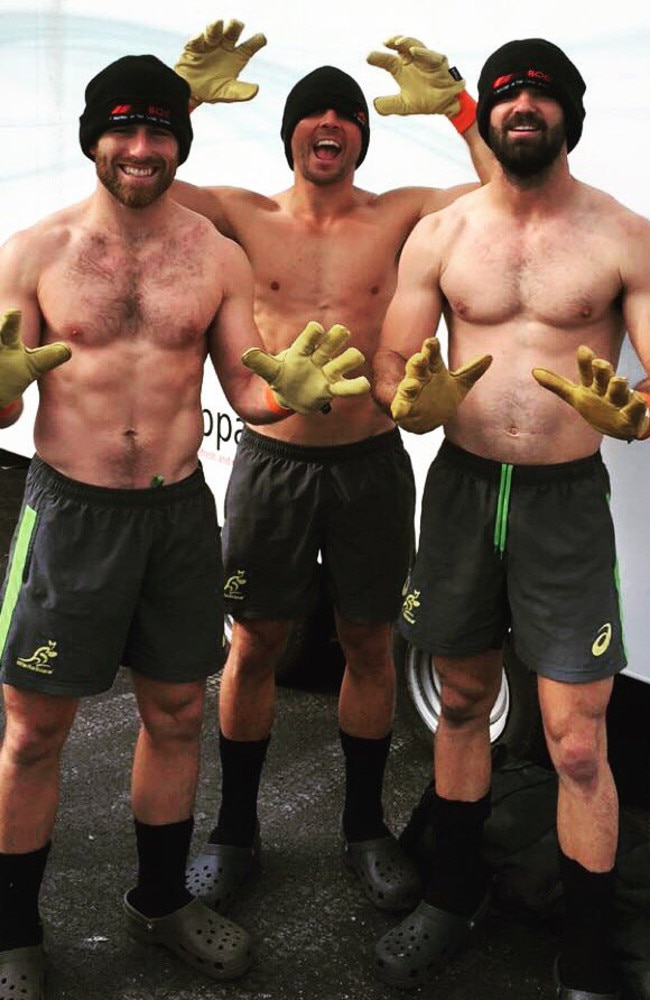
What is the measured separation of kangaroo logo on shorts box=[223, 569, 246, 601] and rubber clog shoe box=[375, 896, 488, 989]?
976mm

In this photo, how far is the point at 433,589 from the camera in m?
3.43

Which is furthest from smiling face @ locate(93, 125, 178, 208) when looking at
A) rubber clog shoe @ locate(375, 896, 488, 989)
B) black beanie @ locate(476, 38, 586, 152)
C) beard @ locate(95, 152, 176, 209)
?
rubber clog shoe @ locate(375, 896, 488, 989)

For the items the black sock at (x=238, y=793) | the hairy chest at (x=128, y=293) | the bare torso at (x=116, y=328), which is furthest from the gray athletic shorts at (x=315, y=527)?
the hairy chest at (x=128, y=293)

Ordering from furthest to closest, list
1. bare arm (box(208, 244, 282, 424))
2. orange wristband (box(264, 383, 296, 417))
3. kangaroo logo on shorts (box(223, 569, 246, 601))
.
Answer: kangaroo logo on shorts (box(223, 569, 246, 601)) → bare arm (box(208, 244, 282, 424)) → orange wristband (box(264, 383, 296, 417))

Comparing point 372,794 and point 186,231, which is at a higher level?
point 186,231

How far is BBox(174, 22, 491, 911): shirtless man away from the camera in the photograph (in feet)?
12.2

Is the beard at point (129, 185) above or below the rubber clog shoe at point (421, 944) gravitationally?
above

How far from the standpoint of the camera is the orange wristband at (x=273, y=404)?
10.4 feet

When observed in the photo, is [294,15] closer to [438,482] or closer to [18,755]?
[438,482]

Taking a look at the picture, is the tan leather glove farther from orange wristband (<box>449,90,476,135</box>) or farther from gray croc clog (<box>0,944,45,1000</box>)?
gray croc clog (<box>0,944,45,1000</box>)

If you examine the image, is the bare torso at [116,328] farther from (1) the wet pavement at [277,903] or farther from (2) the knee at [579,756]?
(1) the wet pavement at [277,903]

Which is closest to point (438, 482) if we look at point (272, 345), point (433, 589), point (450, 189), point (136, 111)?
point (433, 589)

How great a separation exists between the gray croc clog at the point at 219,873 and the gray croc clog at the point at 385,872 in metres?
0.31

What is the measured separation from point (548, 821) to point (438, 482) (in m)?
1.08
